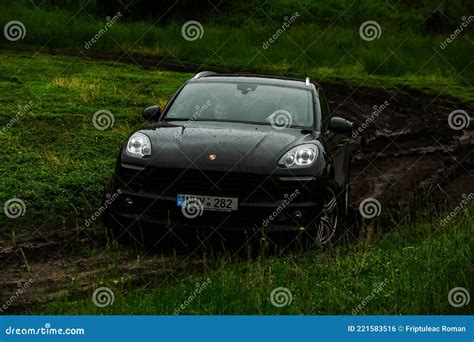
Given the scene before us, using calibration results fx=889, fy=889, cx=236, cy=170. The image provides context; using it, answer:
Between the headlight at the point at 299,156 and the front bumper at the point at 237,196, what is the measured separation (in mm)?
152

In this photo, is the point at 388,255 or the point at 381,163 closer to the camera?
the point at 388,255

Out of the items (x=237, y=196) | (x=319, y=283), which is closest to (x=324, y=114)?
(x=237, y=196)

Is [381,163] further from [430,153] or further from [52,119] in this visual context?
[52,119]

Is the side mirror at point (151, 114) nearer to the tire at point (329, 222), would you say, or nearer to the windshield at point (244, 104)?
the windshield at point (244, 104)

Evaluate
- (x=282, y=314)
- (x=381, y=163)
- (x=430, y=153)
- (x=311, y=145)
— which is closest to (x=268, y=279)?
(x=282, y=314)

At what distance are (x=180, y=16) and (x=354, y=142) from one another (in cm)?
2365

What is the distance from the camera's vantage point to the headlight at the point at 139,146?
8070 millimetres

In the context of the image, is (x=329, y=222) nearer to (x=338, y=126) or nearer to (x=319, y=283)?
(x=338, y=126)

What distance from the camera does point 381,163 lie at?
1364 centimetres

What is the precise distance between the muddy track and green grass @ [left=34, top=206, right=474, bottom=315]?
0.26 meters

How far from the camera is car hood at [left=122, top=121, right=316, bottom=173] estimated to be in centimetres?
781

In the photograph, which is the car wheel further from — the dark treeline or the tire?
the dark treeline

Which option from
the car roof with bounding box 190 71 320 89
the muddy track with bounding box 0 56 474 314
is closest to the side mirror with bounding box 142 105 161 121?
the car roof with bounding box 190 71 320 89

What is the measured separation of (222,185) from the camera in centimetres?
773
